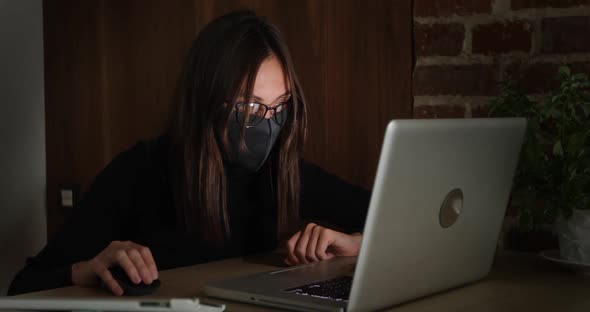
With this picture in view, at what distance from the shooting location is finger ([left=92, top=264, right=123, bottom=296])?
1.23m

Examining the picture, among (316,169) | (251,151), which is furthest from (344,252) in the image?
(316,169)

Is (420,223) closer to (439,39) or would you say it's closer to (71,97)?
(439,39)

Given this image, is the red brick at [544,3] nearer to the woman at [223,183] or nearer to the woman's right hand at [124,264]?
the woman at [223,183]

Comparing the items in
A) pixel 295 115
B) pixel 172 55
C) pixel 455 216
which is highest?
pixel 172 55

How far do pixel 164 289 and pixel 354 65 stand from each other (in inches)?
33.6

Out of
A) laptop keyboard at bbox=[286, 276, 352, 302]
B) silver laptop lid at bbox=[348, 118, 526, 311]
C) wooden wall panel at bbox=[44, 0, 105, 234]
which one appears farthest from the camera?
wooden wall panel at bbox=[44, 0, 105, 234]

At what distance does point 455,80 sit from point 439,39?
0.10 m

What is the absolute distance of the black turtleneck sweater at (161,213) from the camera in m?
1.60

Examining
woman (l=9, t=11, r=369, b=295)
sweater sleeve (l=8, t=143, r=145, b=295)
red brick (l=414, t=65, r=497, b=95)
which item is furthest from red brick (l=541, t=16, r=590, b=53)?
sweater sleeve (l=8, t=143, r=145, b=295)

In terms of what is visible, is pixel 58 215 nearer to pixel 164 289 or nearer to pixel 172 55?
pixel 172 55

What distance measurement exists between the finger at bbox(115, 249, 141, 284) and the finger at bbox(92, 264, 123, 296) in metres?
0.02

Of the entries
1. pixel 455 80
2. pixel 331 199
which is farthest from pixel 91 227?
pixel 455 80

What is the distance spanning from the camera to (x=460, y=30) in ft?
5.80

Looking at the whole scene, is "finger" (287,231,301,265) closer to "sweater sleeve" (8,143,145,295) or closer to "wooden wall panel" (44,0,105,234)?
"sweater sleeve" (8,143,145,295)
